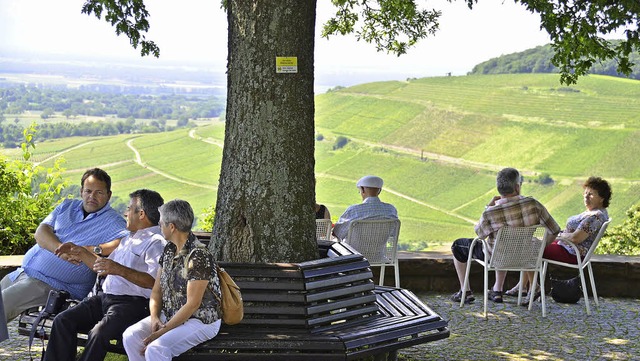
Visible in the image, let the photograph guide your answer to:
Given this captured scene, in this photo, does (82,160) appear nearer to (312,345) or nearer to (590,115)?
(590,115)

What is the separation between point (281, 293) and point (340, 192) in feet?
231

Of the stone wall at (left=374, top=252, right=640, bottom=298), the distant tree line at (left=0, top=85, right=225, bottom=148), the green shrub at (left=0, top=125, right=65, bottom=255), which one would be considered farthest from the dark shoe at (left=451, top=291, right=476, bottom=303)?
the distant tree line at (left=0, top=85, right=225, bottom=148)

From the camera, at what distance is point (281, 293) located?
4.77 metres

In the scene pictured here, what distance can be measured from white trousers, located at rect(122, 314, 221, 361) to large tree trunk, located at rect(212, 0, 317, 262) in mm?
976

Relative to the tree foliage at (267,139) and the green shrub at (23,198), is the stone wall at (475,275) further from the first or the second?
the green shrub at (23,198)

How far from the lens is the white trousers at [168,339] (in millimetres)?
4266

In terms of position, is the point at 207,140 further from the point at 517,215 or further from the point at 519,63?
the point at 517,215

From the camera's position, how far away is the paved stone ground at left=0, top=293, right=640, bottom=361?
602 cm

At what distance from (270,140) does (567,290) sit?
354 cm

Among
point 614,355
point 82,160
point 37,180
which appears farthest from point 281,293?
point 82,160

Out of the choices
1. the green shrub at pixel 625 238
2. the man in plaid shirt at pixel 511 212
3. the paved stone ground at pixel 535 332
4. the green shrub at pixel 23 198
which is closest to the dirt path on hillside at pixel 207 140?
the green shrub at pixel 625 238

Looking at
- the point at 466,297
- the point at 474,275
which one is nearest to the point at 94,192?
the point at 466,297

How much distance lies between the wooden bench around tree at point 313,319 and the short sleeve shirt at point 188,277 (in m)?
0.18

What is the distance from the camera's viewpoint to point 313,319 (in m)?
4.77
